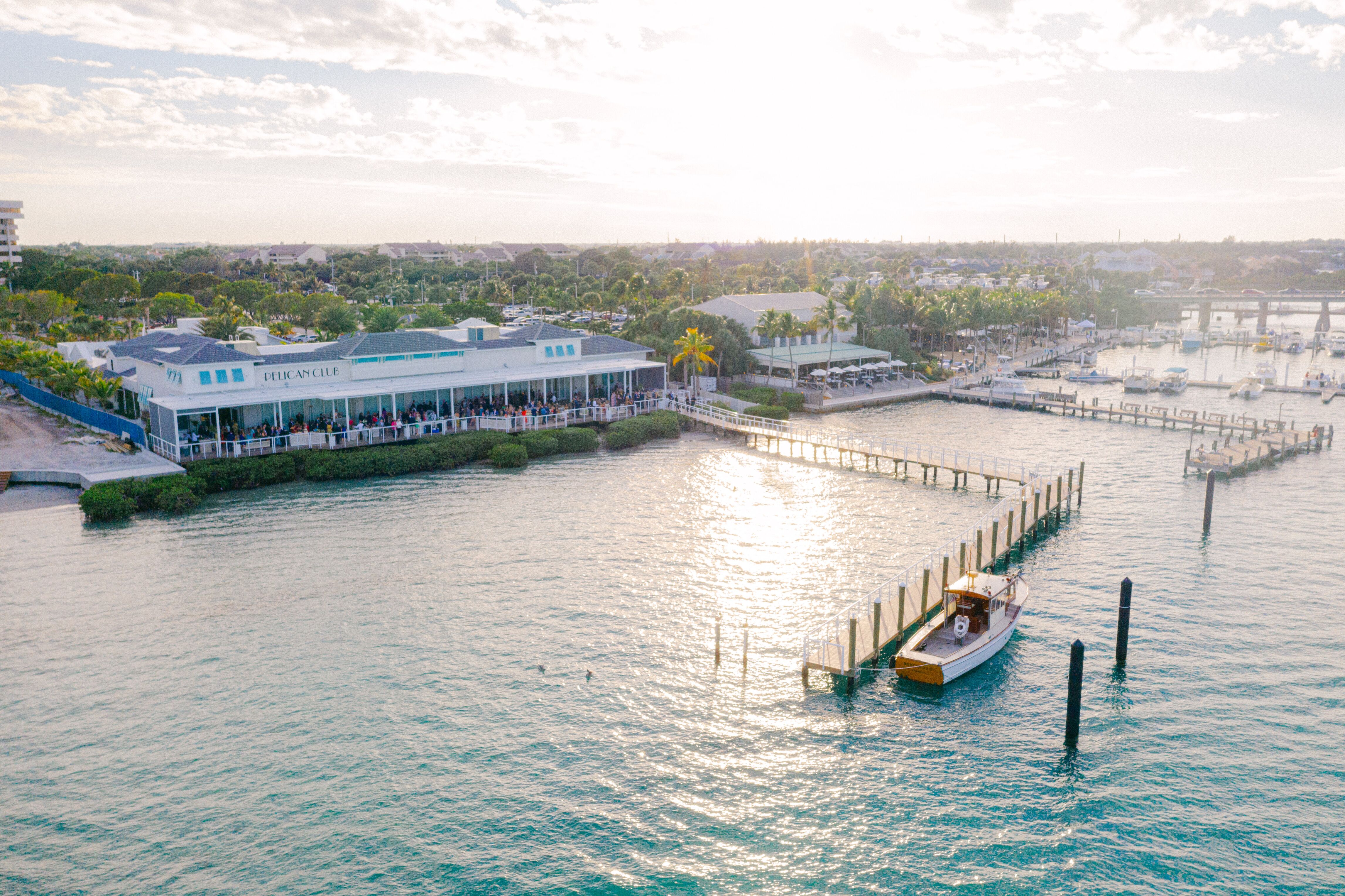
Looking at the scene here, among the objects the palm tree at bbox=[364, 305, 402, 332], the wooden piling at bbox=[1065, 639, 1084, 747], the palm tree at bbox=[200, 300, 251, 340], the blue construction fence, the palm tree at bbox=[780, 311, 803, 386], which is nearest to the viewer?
the wooden piling at bbox=[1065, 639, 1084, 747]

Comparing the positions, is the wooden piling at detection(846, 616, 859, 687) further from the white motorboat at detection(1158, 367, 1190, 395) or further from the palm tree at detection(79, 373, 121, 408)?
the white motorboat at detection(1158, 367, 1190, 395)

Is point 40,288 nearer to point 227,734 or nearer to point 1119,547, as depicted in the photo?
point 227,734

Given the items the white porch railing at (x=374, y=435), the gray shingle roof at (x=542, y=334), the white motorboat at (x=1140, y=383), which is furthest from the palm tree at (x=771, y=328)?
the white motorboat at (x=1140, y=383)

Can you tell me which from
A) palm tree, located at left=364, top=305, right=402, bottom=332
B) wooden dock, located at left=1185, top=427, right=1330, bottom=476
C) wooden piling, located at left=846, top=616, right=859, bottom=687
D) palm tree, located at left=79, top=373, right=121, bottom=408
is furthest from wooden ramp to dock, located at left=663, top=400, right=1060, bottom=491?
palm tree, located at left=79, top=373, right=121, bottom=408

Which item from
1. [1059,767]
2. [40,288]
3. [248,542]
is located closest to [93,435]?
[248,542]

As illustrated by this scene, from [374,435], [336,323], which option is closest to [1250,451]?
[374,435]

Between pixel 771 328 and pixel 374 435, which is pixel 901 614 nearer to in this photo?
pixel 374 435

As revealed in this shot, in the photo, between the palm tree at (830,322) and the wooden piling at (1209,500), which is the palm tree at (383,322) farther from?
the wooden piling at (1209,500)

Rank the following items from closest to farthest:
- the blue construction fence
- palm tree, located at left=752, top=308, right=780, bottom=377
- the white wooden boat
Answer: the white wooden boat → the blue construction fence → palm tree, located at left=752, top=308, right=780, bottom=377
